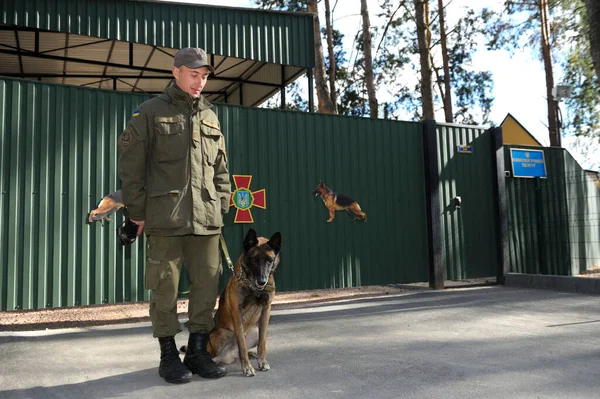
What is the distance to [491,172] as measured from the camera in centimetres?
844

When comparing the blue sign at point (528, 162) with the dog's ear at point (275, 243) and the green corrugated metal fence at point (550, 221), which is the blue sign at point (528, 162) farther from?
the dog's ear at point (275, 243)

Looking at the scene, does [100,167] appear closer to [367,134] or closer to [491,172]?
[367,134]

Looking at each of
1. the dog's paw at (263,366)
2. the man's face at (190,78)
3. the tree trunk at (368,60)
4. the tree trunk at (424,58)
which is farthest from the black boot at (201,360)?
the tree trunk at (368,60)

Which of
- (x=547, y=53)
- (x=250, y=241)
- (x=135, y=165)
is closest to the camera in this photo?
(x=135, y=165)

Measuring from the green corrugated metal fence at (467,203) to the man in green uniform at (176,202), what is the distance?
5454 millimetres

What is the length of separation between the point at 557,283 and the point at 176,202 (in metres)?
6.23

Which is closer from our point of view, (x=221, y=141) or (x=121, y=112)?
(x=221, y=141)

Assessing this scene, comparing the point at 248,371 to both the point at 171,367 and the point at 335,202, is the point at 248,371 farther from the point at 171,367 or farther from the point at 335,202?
the point at 335,202

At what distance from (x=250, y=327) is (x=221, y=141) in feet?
4.38

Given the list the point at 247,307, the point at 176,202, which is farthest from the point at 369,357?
the point at 176,202

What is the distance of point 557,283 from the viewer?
723cm

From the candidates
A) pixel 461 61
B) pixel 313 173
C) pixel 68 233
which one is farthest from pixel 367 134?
pixel 461 61

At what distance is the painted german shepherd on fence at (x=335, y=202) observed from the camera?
7180mm

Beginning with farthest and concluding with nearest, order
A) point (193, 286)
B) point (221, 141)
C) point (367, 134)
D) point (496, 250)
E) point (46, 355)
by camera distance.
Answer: point (496, 250) → point (367, 134) → point (46, 355) → point (221, 141) → point (193, 286)
